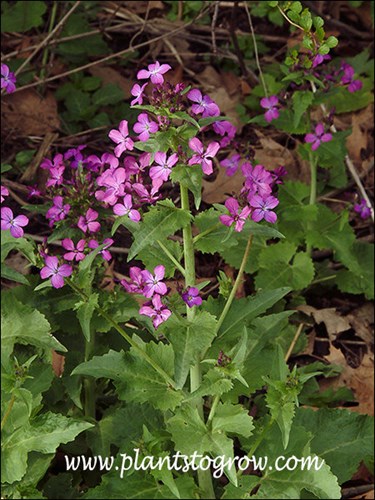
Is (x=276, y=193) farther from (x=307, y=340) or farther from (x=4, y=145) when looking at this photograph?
(x=4, y=145)

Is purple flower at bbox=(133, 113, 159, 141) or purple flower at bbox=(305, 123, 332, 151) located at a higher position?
purple flower at bbox=(133, 113, 159, 141)

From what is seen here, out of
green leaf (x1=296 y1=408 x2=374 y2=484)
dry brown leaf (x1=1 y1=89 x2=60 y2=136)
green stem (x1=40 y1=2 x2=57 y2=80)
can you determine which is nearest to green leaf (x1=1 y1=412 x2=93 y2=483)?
green leaf (x1=296 y1=408 x2=374 y2=484)

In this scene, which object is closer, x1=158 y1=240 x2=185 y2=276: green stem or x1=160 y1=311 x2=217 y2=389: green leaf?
x1=160 y1=311 x2=217 y2=389: green leaf

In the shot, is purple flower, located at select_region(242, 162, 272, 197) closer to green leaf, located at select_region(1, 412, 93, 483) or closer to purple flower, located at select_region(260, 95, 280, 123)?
green leaf, located at select_region(1, 412, 93, 483)

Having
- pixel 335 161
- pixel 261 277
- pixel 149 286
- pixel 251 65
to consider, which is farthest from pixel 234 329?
pixel 251 65

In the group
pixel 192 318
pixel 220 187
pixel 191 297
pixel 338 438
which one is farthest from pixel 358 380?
pixel 191 297

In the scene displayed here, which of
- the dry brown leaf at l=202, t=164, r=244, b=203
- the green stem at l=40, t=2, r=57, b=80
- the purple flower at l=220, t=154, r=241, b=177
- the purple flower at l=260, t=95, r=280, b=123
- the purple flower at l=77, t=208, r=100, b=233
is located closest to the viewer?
the purple flower at l=77, t=208, r=100, b=233
